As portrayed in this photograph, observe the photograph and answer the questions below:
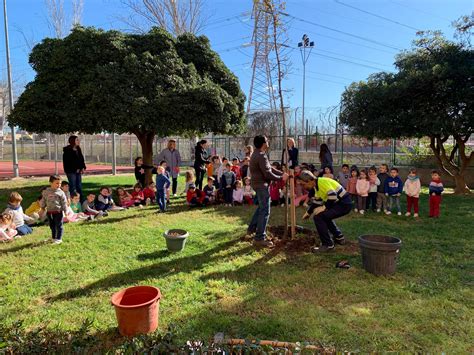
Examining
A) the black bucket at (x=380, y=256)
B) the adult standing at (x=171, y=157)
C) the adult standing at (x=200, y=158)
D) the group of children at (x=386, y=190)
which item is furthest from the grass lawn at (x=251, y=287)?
the adult standing at (x=171, y=157)

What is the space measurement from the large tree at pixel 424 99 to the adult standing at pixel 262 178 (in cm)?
720

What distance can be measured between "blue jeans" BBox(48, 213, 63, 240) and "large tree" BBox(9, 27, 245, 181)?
414cm

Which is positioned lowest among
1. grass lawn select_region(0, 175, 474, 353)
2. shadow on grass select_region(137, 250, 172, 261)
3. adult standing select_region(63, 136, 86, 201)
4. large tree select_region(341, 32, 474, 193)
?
grass lawn select_region(0, 175, 474, 353)

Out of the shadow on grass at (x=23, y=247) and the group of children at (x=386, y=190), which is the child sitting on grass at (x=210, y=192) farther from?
the shadow on grass at (x=23, y=247)

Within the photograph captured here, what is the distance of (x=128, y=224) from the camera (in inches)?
303

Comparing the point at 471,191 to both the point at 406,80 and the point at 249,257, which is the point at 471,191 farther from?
the point at 249,257

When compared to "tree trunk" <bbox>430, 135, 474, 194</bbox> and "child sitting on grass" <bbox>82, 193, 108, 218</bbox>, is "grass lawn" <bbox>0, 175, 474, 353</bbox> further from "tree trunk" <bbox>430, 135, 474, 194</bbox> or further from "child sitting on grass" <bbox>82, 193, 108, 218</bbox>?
"tree trunk" <bbox>430, 135, 474, 194</bbox>

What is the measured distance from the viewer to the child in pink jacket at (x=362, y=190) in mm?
8812

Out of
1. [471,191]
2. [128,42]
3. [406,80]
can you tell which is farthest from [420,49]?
[128,42]

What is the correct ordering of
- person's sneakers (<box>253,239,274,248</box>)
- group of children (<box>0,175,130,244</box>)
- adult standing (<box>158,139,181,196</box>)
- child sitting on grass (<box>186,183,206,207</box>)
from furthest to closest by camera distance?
1. adult standing (<box>158,139,181,196</box>)
2. child sitting on grass (<box>186,183,206,207</box>)
3. group of children (<box>0,175,130,244</box>)
4. person's sneakers (<box>253,239,274,248</box>)

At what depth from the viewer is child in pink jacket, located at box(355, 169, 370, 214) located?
881 cm

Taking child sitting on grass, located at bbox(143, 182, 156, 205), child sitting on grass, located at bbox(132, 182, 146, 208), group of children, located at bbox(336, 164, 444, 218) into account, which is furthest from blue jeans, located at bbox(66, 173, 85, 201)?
group of children, located at bbox(336, 164, 444, 218)

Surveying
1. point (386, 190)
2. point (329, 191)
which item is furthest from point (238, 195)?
point (329, 191)

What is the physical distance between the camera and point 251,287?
4430 mm
